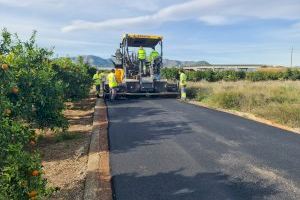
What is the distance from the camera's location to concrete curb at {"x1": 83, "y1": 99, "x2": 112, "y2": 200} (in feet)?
19.7

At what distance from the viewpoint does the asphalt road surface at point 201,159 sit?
6027 millimetres

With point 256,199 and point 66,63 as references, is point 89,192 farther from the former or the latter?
point 66,63

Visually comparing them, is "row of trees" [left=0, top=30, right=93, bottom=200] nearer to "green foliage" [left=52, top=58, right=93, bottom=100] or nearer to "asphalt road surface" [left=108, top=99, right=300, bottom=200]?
"green foliage" [left=52, top=58, right=93, bottom=100]

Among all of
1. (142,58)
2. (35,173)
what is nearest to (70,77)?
(142,58)

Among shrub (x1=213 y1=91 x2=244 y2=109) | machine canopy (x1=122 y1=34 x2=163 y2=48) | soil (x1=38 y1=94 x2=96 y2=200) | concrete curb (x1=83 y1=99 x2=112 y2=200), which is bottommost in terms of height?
soil (x1=38 y1=94 x2=96 y2=200)

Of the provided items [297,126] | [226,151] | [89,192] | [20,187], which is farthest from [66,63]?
[20,187]

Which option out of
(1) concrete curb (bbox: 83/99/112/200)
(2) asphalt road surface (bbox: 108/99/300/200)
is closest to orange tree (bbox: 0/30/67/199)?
(1) concrete curb (bbox: 83/99/112/200)

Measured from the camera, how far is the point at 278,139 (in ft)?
31.9

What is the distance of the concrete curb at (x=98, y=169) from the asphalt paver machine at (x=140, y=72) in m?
8.39

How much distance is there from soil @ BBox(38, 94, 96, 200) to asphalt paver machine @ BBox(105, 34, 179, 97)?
20.9 feet

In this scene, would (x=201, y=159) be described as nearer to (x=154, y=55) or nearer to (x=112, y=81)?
(x=112, y=81)

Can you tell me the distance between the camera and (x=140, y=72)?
20203mm

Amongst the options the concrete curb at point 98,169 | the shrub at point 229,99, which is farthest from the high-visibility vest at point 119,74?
the concrete curb at point 98,169

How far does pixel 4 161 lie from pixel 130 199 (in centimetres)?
181
